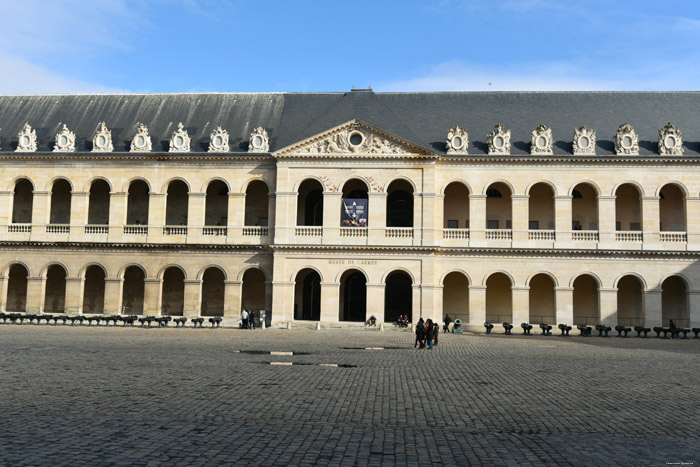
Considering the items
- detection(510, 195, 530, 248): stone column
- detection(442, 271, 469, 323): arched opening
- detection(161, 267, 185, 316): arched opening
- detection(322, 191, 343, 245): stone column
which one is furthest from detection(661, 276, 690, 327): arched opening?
detection(161, 267, 185, 316): arched opening

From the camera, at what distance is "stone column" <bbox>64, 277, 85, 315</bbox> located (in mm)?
46969

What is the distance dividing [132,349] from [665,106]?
137 ft

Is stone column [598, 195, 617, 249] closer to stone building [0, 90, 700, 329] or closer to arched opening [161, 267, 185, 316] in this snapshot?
stone building [0, 90, 700, 329]

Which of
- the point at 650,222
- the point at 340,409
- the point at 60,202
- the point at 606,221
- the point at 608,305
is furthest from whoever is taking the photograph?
the point at 60,202

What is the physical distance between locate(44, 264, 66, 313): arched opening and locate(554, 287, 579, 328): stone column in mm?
35539

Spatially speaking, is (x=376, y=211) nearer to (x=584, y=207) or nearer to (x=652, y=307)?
(x=584, y=207)

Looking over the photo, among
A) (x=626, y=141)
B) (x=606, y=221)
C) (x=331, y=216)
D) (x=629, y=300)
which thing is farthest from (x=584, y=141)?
(x=331, y=216)

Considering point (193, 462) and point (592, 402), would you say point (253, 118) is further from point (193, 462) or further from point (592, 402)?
point (193, 462)

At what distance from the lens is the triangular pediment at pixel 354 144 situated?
4509cm

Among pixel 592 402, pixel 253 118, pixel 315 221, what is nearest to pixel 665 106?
pixel 315 221

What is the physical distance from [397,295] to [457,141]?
38.7 feet

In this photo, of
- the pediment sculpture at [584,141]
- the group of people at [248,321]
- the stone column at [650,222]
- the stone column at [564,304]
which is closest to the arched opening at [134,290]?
the group of people at [248,321]

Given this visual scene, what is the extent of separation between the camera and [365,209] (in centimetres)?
4516

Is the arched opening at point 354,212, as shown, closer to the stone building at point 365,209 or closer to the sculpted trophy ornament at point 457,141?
the stone building at point 365,209
